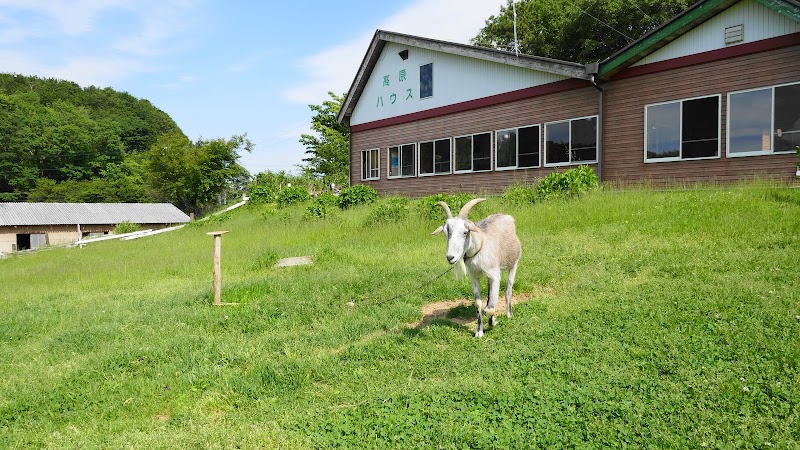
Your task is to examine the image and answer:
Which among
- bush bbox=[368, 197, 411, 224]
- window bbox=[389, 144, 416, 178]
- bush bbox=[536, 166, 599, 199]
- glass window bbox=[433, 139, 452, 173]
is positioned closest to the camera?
bush bbox=[536, 166, 599, 199]

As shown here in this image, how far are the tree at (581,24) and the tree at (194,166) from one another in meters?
24.5

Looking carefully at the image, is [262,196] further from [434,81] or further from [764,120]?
[764,120]

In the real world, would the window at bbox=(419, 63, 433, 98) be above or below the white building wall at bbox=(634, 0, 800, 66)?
above

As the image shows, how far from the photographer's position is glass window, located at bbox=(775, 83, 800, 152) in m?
12.3

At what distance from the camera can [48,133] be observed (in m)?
63.7

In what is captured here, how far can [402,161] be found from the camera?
23.0 meters

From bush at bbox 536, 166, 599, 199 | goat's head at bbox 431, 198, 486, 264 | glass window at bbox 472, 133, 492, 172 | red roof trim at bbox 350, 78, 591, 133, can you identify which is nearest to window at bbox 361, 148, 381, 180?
red roof trim at bbox 350, 78, 591, 133

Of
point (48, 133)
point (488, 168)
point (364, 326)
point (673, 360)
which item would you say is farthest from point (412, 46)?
point (48, 133)

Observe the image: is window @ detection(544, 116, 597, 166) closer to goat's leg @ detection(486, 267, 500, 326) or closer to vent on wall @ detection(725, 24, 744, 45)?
vent on wall @ detection(725, 24, 744, 45)

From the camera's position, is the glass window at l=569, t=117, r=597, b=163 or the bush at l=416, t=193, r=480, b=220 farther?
the glass window at l=569, t=117, r=597, b=163

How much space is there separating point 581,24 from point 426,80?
62.0 feet

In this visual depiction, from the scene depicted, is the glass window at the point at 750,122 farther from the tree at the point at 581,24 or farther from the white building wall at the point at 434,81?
the tree at the point at 581,24

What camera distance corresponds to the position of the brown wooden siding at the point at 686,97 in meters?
12.5

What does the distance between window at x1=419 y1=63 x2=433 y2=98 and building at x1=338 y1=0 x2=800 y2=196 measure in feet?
0.14
